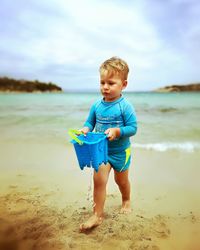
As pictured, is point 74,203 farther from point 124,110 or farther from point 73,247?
point 124,110

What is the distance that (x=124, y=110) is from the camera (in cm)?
250

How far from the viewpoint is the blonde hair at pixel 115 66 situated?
2.43m

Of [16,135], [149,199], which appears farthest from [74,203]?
[16,135]

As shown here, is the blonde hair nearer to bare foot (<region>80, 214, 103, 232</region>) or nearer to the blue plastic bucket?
the blue plastic bucket

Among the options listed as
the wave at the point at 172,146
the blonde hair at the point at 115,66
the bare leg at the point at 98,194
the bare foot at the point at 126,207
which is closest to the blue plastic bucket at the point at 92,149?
the bare leg at the point at 98,194

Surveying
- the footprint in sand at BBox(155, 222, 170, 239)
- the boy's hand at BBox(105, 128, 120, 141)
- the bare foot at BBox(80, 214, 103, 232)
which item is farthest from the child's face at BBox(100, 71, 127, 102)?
the footprint in sand at BBox(155, 222, 170, 239)

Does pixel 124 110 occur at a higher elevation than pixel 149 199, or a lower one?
higher

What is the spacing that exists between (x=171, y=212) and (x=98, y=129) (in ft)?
3.38

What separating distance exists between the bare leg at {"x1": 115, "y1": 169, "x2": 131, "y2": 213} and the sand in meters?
0.08

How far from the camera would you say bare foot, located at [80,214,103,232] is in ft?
7.97

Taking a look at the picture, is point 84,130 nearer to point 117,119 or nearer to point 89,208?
point 117,119

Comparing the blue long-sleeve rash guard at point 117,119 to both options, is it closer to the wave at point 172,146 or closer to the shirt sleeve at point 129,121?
the shirt sleeve at point 129,121

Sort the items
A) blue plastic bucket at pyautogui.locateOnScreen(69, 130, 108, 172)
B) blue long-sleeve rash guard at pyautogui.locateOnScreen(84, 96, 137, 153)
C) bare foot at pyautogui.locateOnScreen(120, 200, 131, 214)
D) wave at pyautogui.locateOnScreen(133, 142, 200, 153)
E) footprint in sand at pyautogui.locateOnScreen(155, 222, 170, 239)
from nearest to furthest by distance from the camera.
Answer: blue plastic bucket at pyautogui.locateOnScreen(69, 130, 108, 172), footprint in sand at pyautogui.locateOnScreen(155, 222, 170, 239), blue long-sleeve rash guard at pyautogui.locateOnScreen(84, 96, 137, 153), bare foot at pyautogui.locateOnScreen(120, 200, 131, 214), wave at pyautogui.locateOnScreen(133, 142, 200, 153)

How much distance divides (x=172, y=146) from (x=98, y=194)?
3.16m
